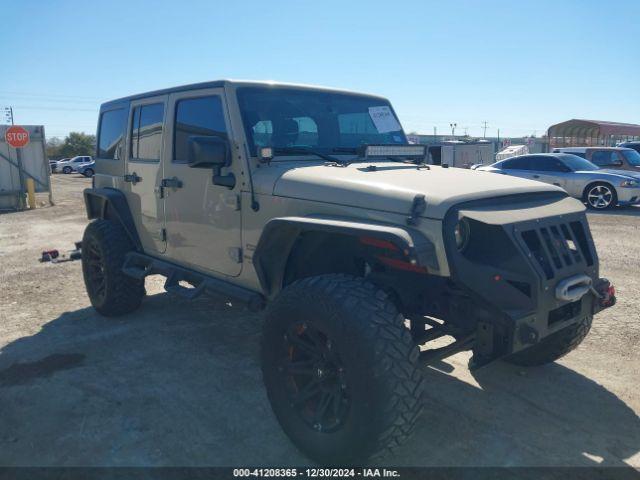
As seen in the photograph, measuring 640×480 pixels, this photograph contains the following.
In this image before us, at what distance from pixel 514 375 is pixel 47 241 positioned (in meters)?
8.98

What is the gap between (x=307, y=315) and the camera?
278 centimetres

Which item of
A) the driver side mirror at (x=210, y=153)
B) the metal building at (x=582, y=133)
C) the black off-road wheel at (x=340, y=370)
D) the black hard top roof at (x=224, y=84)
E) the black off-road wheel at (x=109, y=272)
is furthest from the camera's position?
the metal building at (x=582, y=133)

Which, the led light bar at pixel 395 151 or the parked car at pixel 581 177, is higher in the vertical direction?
the led light bar at pixel 395 151

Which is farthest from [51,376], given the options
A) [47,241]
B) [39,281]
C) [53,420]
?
[47,241]

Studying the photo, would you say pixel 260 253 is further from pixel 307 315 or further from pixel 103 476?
pixel 103 476

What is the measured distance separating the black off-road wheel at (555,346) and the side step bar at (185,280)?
1.97 m

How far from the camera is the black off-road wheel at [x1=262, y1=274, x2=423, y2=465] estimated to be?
249 cm

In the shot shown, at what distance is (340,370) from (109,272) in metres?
3.20

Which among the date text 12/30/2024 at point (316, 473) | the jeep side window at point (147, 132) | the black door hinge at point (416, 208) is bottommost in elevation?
the date text 12/30/2024 at point (316, 473)

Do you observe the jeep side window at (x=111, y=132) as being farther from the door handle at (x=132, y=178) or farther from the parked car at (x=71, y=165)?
the parked car at (x=71, y=165)

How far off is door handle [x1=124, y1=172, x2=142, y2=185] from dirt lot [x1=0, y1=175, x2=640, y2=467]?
1.39 meters

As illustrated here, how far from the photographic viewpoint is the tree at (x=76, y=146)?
62.7 meters

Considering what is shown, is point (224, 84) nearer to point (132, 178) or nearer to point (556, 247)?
point (132, 178)

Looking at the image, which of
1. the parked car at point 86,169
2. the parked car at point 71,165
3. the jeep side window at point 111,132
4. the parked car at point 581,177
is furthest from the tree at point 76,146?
the jeep side window at point 111,132
